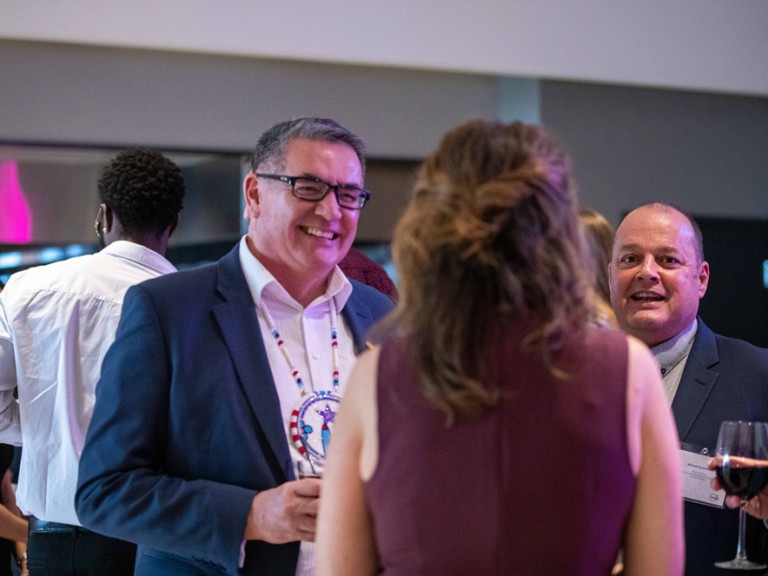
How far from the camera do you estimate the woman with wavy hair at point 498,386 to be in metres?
1.34

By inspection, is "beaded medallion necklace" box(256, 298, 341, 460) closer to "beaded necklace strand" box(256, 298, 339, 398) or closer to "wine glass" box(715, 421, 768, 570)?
"beaded necklace strand" box(256, 298, 339, 398)

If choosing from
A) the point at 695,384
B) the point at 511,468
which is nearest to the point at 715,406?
the point at 695,384

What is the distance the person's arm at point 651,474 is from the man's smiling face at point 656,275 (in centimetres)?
125

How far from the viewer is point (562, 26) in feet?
19.6

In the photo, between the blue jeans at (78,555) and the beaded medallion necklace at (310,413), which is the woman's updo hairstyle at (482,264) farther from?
the blue jeans at (78,555)

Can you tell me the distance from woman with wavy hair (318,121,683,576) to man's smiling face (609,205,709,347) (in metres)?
→ 1.29

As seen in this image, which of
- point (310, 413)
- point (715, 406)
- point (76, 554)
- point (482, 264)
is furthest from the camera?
point (76, 554)

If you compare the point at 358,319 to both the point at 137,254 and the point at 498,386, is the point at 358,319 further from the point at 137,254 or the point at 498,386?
the point at 498,386

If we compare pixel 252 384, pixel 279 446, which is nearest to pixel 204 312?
pixel 252 384

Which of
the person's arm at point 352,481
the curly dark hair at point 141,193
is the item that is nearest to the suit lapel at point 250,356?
the person's arm at point 352,481

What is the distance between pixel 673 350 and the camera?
8.66 ft

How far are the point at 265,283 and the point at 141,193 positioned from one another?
0.98m

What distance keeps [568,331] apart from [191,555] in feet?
3.30

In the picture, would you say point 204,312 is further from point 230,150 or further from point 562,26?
point 562,26
